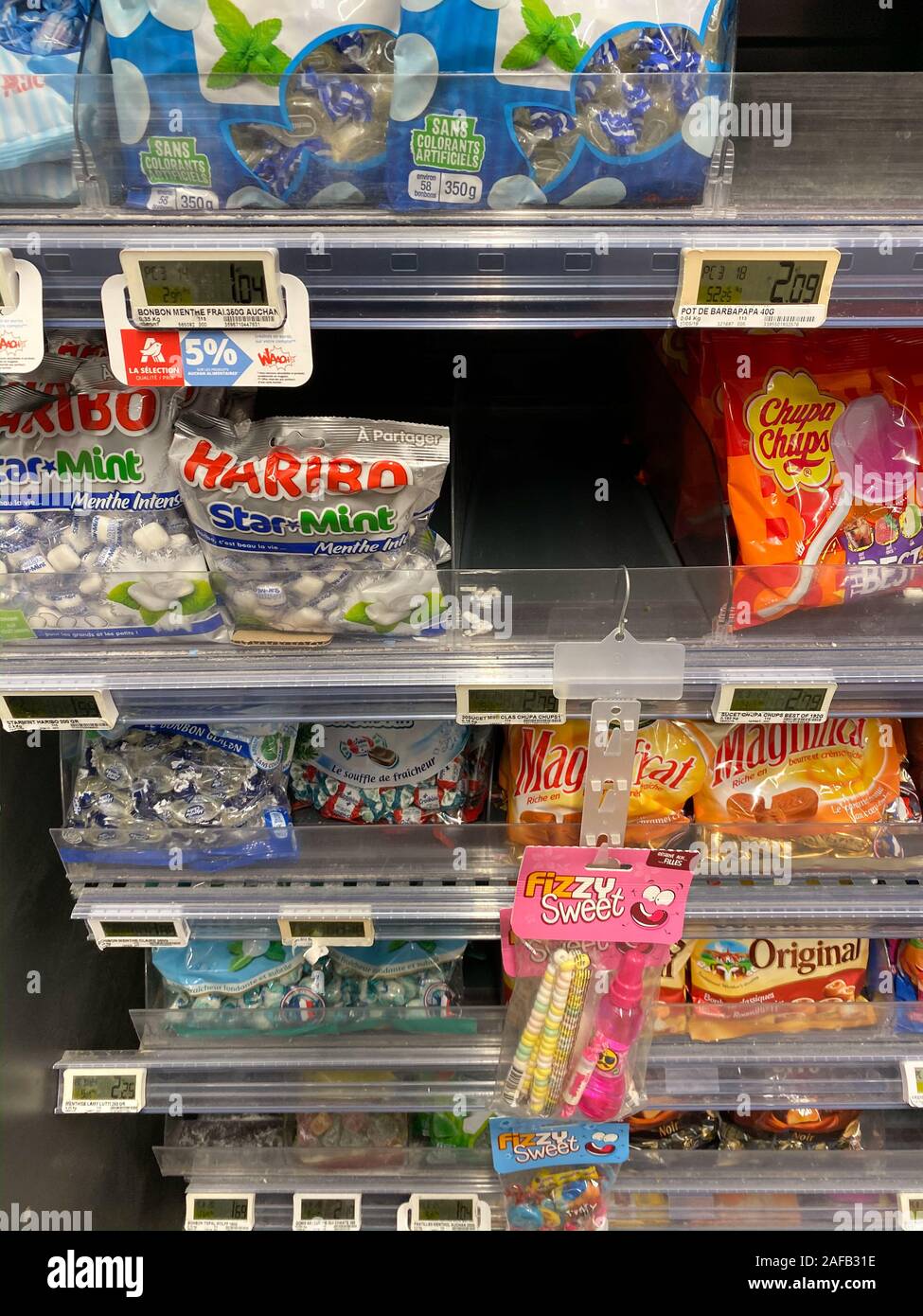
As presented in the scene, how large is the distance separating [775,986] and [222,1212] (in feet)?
3.31

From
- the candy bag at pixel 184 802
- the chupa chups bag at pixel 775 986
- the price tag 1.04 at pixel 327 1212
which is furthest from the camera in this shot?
the price tag 1.04 at pixel 327 1212

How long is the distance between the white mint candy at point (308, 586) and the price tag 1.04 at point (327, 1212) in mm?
1089

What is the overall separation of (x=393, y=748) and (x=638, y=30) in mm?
905

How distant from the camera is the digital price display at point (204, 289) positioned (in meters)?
0.85

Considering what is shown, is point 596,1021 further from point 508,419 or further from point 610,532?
point 508,419

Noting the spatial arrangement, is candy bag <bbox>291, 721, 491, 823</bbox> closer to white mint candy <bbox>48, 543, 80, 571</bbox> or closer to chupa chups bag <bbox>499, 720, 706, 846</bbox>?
chupa chups bag <bbox>499, 720, 706, 846</bbox>

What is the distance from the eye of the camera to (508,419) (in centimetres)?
161

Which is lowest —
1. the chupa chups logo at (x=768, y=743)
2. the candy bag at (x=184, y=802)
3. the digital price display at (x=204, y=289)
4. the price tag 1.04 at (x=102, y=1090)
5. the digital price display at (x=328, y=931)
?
the price tag 1.04 at (x=102, y=1090)

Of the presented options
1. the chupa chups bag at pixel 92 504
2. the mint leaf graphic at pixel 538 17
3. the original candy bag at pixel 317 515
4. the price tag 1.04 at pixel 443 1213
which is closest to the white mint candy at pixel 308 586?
the original candy bag at pixel 317 515

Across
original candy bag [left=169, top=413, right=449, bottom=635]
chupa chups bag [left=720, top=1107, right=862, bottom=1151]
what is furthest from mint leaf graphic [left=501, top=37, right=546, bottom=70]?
chupa chups bag [left=720, top=1107, right=862, bottom=1151]

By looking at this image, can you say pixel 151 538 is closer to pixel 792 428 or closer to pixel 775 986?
pixel 792 428

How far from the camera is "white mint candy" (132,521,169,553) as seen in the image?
1.10 meters

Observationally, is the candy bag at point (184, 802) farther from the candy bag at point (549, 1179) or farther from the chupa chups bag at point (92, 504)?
the candy bag at point (549, 1179)

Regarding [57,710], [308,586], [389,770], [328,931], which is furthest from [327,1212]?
[308,586]
